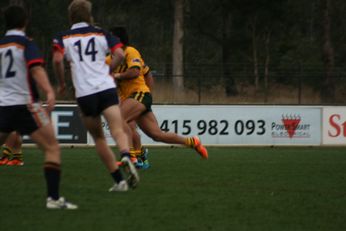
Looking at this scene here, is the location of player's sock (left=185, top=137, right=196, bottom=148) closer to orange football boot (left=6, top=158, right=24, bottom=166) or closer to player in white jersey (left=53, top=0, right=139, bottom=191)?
orange football boot (left=6, top=158, right=24, bottom=166)

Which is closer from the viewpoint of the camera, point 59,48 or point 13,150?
point 59,48

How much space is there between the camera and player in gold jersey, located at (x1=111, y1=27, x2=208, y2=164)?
1274cm

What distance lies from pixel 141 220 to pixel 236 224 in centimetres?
83

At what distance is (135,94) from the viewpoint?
13.1 meters

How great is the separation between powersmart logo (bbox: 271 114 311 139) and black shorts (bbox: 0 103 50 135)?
16922mm

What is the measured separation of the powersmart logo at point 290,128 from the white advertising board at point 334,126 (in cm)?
49

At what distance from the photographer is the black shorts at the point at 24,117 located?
8078 millimetres

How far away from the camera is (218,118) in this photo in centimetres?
2455

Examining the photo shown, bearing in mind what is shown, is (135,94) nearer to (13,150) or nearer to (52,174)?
(13,150)

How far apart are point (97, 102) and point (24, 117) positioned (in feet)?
4.68

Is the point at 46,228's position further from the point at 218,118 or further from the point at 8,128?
the point at 218,118

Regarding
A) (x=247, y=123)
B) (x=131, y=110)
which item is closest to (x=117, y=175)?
(x=131, y=110)

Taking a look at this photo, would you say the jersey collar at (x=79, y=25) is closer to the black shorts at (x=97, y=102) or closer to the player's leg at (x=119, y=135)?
the black shorts at (x=97, y=102)

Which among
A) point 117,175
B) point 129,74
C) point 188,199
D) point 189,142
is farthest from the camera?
point 189,142
